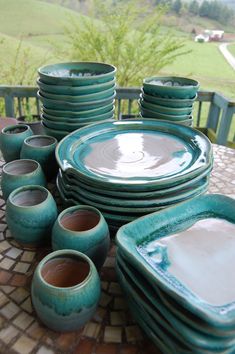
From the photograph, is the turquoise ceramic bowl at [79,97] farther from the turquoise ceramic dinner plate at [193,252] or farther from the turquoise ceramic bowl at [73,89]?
the turquoise ceramic dinner plate at [193,252]

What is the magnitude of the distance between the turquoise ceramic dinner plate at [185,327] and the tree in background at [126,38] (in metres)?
3.95

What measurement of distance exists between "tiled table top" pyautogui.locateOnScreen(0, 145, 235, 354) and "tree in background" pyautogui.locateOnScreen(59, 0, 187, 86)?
381 cm

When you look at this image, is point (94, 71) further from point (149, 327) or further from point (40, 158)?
point (149, 327)

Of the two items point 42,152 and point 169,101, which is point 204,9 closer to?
point 169,101

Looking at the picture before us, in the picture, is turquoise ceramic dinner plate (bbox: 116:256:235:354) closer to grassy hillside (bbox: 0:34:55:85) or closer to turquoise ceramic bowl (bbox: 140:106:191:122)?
turquoise ceramic bowl (bbox: 140:106:191:122)

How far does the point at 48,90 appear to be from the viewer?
1146 mm

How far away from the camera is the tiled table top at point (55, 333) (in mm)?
601

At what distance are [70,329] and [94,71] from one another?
1.05 meters

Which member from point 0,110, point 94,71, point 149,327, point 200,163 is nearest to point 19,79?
point 0,110

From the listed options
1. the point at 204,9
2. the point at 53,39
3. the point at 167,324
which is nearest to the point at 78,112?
the point at 167,324

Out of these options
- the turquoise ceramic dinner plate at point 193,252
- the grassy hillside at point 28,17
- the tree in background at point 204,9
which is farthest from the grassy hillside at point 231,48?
the turquoise ceramic dinner plate at point 193,252

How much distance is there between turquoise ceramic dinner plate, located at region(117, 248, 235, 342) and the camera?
1.56 feet

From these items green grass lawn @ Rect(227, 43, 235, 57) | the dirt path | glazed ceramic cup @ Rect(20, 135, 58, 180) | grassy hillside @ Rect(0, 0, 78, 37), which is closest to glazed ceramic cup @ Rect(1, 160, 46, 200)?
glazed ceramic cup @ Rect(20, 135, 58, 180)

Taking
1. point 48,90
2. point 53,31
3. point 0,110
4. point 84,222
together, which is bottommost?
point 0,110
